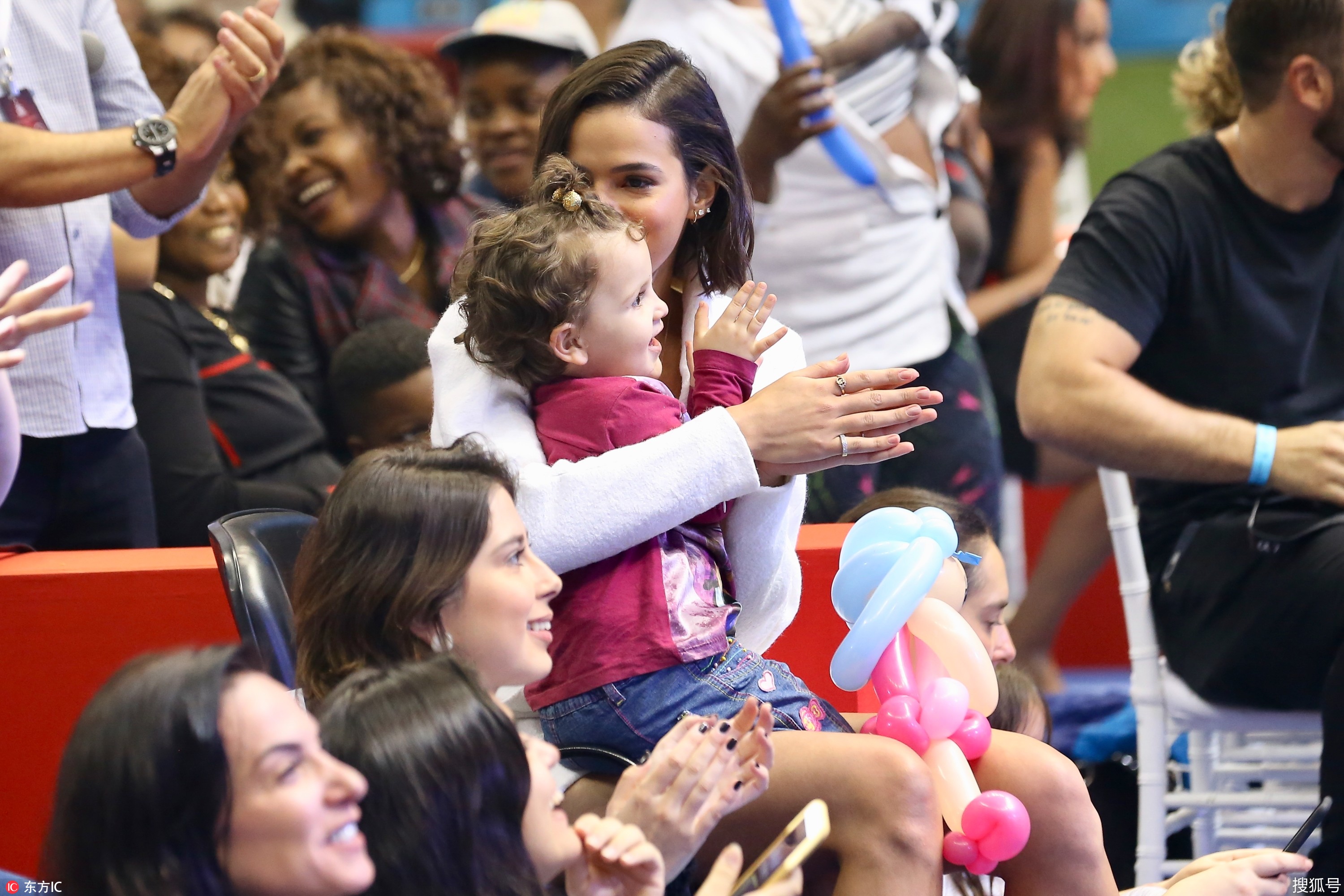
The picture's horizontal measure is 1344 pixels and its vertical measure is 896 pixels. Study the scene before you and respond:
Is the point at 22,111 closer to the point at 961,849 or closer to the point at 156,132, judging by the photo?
the point at 156,132

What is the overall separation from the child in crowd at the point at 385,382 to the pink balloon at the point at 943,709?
152cm

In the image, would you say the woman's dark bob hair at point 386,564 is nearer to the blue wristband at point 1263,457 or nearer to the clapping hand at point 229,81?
the clapping hand at point 229,81

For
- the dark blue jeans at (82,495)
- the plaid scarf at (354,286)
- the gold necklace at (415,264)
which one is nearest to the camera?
the dark blue jeans at (82,495)

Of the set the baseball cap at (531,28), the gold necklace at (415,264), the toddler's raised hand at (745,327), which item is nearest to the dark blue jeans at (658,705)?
the toddler's raised hand at (745,327)

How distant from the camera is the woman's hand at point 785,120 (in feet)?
8.30

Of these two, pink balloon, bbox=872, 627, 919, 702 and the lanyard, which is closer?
pink balloon, bbox=872, 627, 919, 702

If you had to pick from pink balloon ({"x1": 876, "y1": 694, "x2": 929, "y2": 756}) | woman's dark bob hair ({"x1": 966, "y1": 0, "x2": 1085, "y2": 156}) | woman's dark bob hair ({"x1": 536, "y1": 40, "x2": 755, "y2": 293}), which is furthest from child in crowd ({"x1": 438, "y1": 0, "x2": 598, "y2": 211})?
pink balloon ({"x1": 876, "y1": 694, "x2": 929, "y2": 756})

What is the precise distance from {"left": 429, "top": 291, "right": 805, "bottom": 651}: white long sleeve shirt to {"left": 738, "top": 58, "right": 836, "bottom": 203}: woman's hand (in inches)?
40.1

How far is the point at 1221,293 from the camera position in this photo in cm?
231

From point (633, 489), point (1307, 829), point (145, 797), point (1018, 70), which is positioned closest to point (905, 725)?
point (633, 489)

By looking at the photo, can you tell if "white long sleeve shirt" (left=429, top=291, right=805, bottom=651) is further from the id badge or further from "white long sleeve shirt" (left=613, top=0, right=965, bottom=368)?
"white long sleeve shirt" (left=613, top=0, right=965, bottom=368)

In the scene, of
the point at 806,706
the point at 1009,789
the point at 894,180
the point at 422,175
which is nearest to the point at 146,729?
the point at 806,706

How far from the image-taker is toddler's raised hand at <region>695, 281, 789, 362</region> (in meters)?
1.55

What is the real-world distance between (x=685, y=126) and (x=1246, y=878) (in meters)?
1.00
